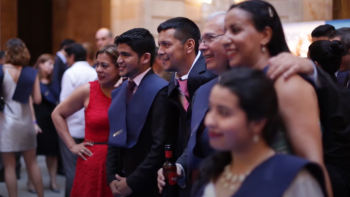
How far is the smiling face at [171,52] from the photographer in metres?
3.41

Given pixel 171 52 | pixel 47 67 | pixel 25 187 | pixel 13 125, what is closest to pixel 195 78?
pixel 171 52

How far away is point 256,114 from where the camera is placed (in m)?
1.77

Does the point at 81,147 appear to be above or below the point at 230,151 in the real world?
below

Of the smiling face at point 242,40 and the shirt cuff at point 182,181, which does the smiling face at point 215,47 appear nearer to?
the smiling face at point 242,40

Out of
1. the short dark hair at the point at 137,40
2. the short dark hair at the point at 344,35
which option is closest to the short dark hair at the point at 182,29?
the short dark hair at the point at 137,40

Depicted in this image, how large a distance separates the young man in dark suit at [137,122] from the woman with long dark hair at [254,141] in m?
1.61

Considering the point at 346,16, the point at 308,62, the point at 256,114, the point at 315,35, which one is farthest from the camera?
the point at 346,16

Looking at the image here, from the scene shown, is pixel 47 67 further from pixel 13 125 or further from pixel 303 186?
pixel 303 186

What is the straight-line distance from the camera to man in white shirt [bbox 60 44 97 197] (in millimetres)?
6039

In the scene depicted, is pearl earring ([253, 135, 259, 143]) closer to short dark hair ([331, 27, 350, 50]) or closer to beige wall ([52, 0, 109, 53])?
short dark hair ([331, 27, 350, 50])

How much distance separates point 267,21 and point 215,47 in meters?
0.56

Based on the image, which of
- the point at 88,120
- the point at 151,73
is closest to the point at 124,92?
the point at 151,73

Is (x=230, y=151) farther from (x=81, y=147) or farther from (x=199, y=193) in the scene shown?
(x=81, y=147)

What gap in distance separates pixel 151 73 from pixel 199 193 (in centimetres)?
185
